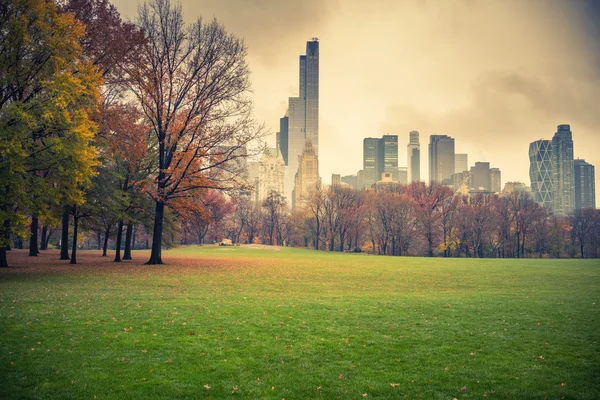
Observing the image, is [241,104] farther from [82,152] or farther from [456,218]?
[456,218]

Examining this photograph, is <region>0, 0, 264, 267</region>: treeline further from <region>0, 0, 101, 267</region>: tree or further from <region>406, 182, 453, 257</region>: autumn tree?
<region>406, 182, 453, 257</region>: autumn tree

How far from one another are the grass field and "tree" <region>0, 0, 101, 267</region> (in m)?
5.34

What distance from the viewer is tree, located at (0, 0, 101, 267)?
19891mm

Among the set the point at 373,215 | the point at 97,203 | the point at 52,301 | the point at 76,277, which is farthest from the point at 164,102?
the point at 373,215

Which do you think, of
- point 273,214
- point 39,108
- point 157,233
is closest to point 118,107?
point 157,233

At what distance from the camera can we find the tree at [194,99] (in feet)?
110

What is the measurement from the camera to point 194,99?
1361 inches

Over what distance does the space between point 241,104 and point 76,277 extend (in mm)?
19382

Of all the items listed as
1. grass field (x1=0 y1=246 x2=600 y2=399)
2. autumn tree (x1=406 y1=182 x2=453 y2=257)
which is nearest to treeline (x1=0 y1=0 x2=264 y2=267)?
grass field (x1=0 y1=246 x2=600 y2=399)

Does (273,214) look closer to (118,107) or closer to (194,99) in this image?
(194,99)

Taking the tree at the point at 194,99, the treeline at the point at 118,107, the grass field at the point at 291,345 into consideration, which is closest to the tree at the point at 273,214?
the treeline at the point at 118,107

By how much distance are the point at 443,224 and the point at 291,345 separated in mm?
85686

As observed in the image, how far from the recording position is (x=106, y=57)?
1134 inches

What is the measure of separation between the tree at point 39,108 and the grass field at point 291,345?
5.34m
